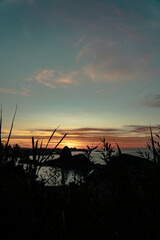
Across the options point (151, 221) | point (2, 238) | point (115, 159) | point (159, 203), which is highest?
point (115, 159)

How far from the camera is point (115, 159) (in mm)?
2572

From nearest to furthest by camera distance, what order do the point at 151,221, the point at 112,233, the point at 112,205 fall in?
the point at 151,221 < the point at 112,233 < the point at 112,205

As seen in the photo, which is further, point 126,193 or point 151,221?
point 126,193

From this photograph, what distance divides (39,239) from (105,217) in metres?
0.71

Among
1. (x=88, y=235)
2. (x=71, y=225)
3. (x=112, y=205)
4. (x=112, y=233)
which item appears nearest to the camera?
(x=112, y=233)

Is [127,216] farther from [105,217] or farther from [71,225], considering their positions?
[71,225]

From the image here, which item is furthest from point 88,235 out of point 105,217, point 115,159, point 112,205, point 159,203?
point 115,159

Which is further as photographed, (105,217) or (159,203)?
(105,217)

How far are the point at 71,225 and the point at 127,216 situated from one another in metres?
0.54

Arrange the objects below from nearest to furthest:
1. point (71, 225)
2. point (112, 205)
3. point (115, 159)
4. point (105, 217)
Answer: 1. point (71, 225)
2. point (105, 217)
3. point (112, 205)
4. point (115, 159)

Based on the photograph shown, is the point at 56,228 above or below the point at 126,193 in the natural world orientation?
below

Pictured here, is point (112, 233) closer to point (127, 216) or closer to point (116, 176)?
point (127, 216)

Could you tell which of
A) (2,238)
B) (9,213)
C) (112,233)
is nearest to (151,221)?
(112,233)

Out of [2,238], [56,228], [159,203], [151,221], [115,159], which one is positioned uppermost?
[115,159]
